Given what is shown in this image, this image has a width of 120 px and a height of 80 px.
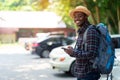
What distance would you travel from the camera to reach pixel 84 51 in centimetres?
457

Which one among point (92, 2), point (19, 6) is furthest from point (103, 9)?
point (19, 6)

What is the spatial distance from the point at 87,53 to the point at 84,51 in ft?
0.23

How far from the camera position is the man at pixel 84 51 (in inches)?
178

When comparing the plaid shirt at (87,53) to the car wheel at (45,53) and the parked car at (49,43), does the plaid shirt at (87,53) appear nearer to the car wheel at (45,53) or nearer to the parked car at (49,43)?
the parked car at (49,43)

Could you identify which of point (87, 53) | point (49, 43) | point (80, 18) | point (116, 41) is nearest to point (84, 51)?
point (87, 53)

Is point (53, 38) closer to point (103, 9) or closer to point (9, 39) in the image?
→ point (103, 9)

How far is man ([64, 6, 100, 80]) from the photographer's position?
4.51 metres

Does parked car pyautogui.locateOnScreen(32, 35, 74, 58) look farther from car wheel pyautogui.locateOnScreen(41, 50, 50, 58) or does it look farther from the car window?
the car window

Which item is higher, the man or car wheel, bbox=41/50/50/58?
the man

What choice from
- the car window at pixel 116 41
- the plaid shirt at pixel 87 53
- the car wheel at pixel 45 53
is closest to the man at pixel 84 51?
the plaid shirt at pixel 87 53

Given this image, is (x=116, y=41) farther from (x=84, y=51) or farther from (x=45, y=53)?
(x=45, y=53)

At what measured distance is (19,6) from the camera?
79.6 meters

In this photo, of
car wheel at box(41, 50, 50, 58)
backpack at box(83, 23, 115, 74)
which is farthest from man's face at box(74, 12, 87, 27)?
car wheel at box(41, 50, 50, 58)

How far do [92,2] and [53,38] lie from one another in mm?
3588
